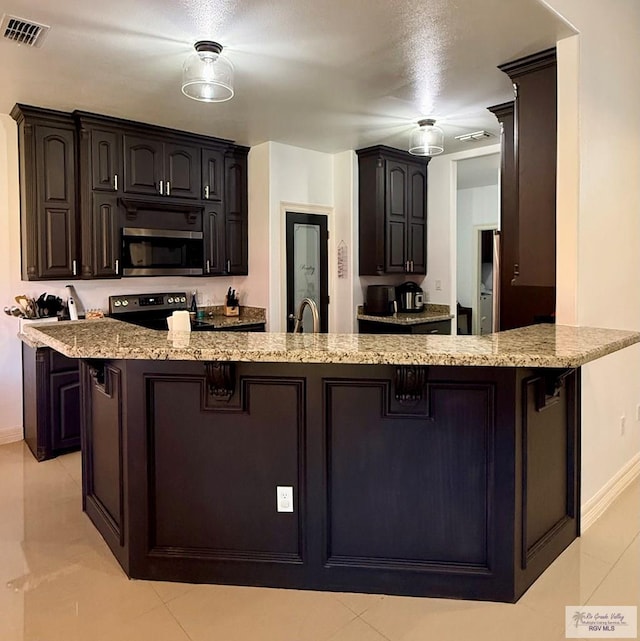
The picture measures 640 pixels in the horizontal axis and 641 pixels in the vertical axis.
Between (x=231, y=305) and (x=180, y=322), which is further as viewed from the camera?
(x=231, y=305)

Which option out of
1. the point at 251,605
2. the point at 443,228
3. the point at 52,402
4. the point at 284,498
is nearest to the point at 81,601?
the point at 251,605

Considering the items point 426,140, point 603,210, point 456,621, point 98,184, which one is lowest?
point 456,621

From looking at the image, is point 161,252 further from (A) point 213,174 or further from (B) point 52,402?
(B) point 52,402

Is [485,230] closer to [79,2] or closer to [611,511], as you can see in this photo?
[611,511]

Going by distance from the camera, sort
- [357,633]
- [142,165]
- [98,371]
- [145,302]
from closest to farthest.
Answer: [357,633] < [98,371] < [142,165] < [145,302]

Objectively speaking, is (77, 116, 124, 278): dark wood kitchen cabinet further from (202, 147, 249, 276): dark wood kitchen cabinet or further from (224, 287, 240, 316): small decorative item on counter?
(224, 287, 240, 316): small decorative item on counter

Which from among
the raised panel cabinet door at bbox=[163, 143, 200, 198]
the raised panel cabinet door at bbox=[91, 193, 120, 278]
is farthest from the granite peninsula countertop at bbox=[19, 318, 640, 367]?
the raised panel cabinet door at bbox=[163, 143, 200, 198]

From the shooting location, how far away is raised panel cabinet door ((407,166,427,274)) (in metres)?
5.70

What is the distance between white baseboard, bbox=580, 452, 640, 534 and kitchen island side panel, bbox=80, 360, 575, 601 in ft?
2.43

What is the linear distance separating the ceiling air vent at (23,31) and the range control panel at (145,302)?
2214mm

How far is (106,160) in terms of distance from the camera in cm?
422

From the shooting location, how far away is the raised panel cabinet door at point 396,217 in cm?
548

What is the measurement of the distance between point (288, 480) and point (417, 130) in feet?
10.3

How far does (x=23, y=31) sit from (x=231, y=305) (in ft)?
10.1
